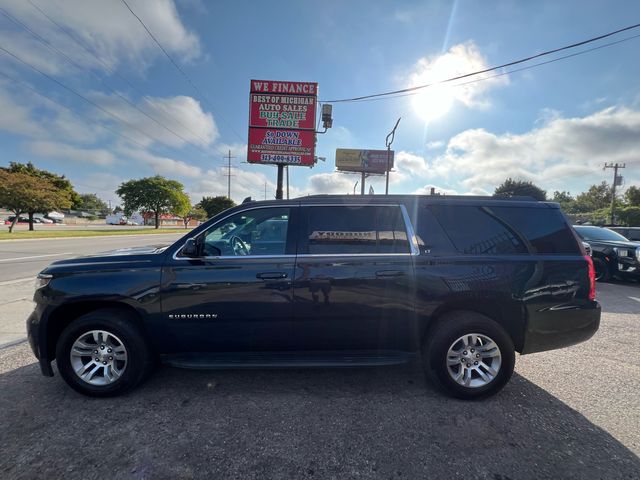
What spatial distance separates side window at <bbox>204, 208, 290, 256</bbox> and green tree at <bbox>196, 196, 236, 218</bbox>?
74879mm

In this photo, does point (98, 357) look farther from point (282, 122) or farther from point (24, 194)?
A: point (24, 194)

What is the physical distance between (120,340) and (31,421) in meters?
0.80

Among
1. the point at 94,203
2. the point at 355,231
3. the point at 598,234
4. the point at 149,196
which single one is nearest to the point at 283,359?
the point at 355,231

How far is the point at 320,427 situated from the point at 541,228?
9.18 ft

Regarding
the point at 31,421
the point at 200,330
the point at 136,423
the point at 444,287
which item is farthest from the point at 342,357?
the point at 31,421

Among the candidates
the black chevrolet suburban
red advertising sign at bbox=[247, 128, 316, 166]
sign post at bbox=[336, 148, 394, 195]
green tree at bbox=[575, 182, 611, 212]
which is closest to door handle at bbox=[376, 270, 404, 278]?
the black chevrolet suburban

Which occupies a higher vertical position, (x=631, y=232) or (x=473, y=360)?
(x=631, y=232)

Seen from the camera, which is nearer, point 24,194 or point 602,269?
point 602,269

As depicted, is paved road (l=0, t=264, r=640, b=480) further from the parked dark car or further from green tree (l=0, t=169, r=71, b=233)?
green tree (l=0, t=169, r=71, b=233)

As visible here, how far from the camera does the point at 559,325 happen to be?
2891 mm

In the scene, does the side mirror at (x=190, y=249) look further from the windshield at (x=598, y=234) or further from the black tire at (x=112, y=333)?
the windshield at (x=598, y=234)

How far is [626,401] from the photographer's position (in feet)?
9.16

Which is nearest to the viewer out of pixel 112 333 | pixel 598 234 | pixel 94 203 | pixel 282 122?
pixel 112 333

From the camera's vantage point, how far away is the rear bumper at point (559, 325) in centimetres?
287
